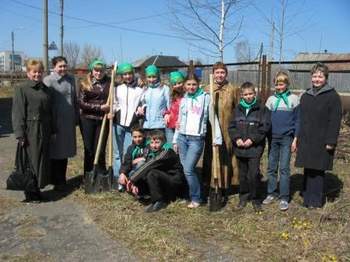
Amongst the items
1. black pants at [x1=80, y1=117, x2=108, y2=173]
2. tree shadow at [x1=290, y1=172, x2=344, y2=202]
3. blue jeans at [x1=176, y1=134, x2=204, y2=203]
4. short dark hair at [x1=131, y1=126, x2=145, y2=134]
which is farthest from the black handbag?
tree shadow at [x1=290, y1=172, x2=344, y2=202]

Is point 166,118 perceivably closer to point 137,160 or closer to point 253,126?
point 137,160

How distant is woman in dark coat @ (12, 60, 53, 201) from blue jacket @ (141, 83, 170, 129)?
116cm

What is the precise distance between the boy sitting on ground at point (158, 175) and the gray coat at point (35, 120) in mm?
1096

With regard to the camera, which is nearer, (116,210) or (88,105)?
(116,210)

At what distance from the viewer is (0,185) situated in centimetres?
727

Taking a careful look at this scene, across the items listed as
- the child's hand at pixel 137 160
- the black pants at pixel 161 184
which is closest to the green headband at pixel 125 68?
the child's hand at pixel 137 160

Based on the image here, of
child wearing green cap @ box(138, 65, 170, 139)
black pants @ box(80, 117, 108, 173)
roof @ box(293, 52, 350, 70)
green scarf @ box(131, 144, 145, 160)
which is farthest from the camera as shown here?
roof @ box(293, 52, 350, 70)

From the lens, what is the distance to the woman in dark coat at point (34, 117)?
5.96 m

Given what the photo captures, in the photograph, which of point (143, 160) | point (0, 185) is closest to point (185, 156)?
point (143, 160)

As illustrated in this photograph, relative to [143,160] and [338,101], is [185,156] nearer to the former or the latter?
[143,160]

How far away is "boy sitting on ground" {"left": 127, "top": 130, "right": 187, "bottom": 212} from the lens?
19.1 feet

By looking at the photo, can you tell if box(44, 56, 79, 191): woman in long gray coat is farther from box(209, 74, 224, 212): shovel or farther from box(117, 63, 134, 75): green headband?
box(209, 74, 224, 212): shovel

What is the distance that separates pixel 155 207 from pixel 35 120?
1701 mm

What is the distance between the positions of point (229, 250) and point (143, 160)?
180cm
